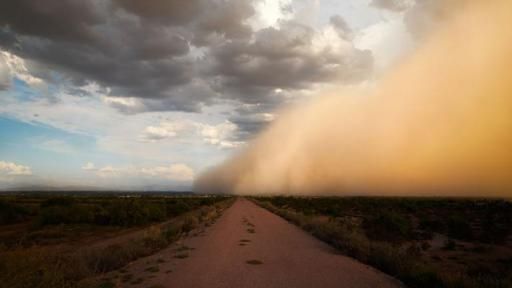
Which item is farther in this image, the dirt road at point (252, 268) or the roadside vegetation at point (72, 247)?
the dirt road at point (252, 268)

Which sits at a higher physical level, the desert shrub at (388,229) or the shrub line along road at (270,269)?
the desert shrub at (388,229)

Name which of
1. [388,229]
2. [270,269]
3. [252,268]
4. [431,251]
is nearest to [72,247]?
[252,268]

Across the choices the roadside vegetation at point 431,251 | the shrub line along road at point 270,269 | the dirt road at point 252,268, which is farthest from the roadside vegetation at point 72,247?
the roadside vegetation at point 431,251

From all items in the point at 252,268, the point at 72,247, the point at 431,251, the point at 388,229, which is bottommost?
the point at 72,247

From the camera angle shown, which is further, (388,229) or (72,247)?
(388,229)

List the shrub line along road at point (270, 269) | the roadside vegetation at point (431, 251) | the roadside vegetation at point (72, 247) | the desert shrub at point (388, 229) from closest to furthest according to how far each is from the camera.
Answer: the roadside vegetation at point (72, 247) → the shrub line along road at point (270, 269) → the roadside vegetation at point (431, 251) → the desert shrub at point (388, 229)

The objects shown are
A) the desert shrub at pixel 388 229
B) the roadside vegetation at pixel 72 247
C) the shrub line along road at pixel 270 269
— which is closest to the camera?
the roadside vegetation at pixel 72 247

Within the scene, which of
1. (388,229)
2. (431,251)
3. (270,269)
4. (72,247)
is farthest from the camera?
(388,229)

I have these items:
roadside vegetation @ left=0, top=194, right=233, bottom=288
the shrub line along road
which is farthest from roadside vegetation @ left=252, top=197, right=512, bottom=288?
roadside vegetation @ left=0, top=194, right=233, bottom=288

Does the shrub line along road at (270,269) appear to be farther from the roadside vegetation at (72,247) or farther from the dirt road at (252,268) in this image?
the roadside vegetation at (72,247)

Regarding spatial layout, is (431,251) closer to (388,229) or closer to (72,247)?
(388,229)

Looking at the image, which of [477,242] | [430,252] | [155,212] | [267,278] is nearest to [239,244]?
[267,278]

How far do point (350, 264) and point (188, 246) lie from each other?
328 inches

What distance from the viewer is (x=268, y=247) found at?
1831 cm
